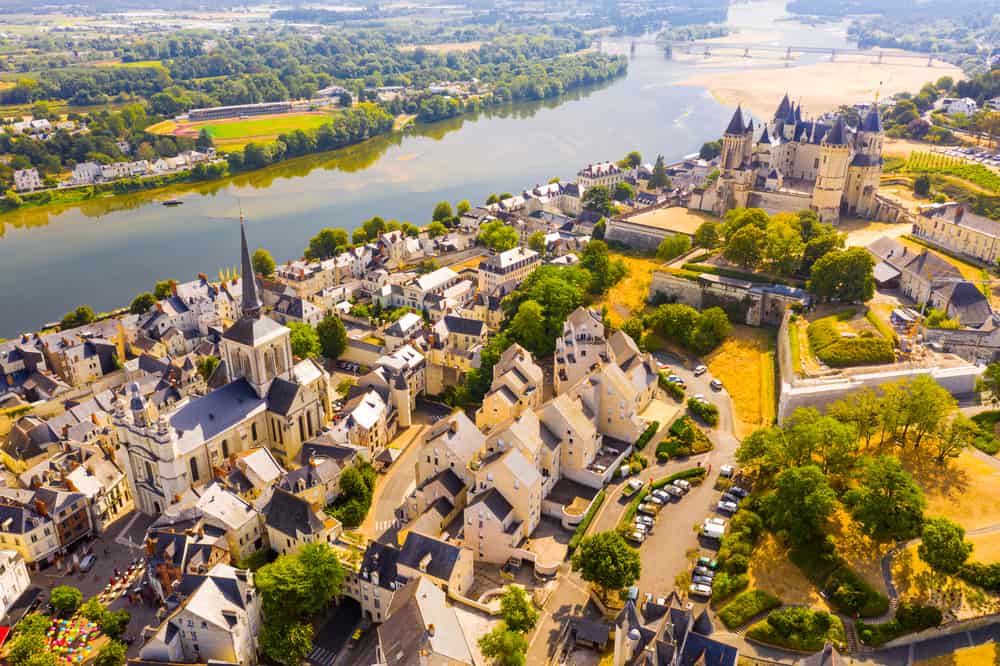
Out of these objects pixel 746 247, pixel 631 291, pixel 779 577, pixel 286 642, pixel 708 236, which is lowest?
pixel 631 291

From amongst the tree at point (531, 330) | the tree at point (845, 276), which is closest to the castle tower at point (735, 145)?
the tree at point (845, 276)

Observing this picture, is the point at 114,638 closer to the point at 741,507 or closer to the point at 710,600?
the point at 710,600

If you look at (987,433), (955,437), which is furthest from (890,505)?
(987,433)

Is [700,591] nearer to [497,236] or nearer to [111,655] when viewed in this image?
[111,655]

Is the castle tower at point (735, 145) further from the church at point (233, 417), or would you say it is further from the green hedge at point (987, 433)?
the church at point (233, 417)

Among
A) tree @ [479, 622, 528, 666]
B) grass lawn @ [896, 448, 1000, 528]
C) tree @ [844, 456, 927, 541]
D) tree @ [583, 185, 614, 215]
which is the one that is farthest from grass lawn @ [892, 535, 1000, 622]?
tree @ [583, 185, 614, 215]

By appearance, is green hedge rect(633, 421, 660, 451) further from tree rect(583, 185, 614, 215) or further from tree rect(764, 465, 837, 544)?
tree rect(583, 185, 614, 215)

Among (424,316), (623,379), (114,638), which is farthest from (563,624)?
(424,316)
